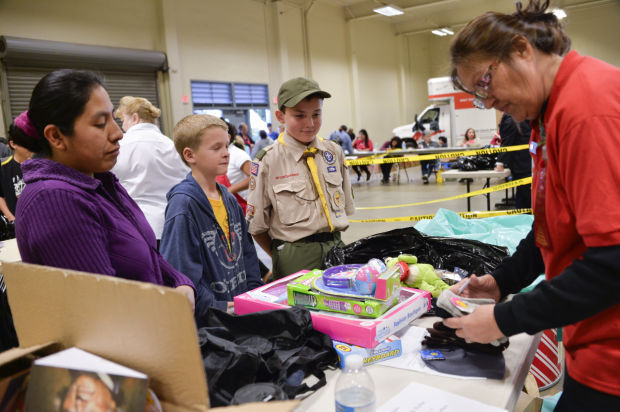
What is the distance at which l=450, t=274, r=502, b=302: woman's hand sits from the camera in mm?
1405

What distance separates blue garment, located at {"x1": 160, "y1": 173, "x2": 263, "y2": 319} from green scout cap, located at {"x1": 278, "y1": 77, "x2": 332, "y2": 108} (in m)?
0.59

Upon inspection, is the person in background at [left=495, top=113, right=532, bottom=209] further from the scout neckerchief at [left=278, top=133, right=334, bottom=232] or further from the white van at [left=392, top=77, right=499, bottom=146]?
the white van at [left=392, top=77, right=499, bottom=146]

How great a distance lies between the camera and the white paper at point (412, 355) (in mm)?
1244

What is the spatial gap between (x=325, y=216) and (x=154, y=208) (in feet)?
4.54

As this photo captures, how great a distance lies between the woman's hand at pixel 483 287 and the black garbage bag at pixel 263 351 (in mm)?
464

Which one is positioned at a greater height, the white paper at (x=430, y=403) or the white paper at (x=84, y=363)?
the white paper at (x=84, y=363)

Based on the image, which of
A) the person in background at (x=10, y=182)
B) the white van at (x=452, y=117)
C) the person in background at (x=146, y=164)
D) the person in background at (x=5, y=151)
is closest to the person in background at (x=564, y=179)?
the person in background at (x=146, y=164)

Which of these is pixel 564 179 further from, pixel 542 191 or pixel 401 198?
pixel 401 198

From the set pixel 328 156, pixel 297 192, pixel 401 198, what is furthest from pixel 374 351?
pixel 401 198

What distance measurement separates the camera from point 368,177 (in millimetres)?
12828

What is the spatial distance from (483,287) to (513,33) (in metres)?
0.75

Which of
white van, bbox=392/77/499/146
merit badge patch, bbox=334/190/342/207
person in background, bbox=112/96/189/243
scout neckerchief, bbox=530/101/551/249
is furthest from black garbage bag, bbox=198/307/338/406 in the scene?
white van, bbox=392/77/499/146

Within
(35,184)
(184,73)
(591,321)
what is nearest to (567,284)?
(591,321)

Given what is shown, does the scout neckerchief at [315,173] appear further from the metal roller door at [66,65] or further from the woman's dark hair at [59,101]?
the metal roller door at [66,65]
